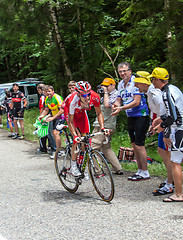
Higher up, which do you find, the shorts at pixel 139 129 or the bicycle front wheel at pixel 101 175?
the shorts at pixel 139 129

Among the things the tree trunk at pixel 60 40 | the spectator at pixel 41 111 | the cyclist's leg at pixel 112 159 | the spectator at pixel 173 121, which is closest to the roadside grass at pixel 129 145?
the cyclist's leg at pixel 112 159

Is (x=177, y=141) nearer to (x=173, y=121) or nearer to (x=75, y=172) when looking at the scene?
(x=173, y=121)

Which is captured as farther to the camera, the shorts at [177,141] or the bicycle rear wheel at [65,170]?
the bicycle rear wheel at [65,170]

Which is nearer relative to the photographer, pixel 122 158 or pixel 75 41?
pixel 122 158

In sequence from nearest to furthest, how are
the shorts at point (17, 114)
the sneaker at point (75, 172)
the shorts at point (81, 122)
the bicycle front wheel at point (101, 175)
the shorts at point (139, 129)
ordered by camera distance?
1. the bicycle front wheel at point (101, 175)
2. the sneaker at point (75, 172)
3. the shorts at point (81, 122)
4. the shorts at point (139, 129)
5. the shorts at point (17, 114)

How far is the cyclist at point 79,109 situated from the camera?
5.39 metres

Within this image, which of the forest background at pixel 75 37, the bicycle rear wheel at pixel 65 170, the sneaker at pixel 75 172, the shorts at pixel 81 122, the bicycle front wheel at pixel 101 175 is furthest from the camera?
the forest background at pixel 75 37

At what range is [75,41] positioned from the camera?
17281 mm

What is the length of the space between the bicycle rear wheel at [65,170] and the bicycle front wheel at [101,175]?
0.65 m

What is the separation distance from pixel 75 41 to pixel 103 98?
422 inches

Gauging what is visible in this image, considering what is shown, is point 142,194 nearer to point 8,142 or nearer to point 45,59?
point 8,142

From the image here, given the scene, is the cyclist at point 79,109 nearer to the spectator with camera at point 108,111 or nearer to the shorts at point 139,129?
the shorts at point 139,129

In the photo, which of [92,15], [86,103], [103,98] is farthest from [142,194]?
[92,15]

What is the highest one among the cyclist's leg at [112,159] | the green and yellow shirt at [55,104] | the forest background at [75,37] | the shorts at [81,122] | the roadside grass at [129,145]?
the forest background at [75,37]
